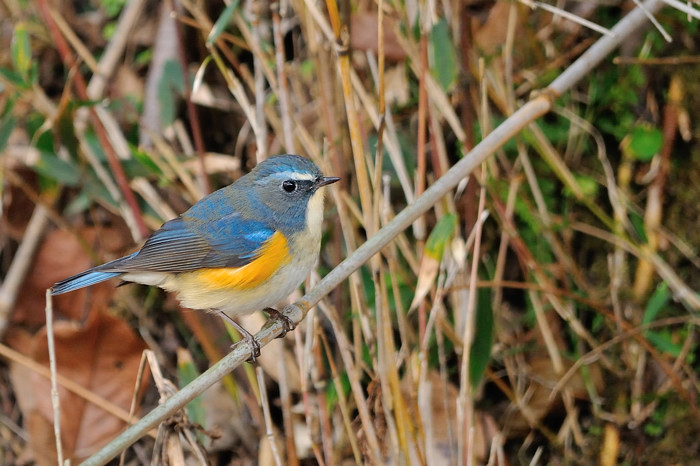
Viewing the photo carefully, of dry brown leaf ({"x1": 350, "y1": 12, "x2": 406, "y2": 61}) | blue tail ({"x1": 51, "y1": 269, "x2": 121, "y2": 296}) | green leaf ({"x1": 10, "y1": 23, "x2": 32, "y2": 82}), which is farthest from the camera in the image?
dry brown leaf ({"x1": 350, "y1": 12, "x2": 406, "y2": 61})

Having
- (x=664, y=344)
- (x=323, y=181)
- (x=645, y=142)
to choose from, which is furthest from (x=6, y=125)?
(x=664, y=344)

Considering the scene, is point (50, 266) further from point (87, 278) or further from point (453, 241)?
point (453, 241)

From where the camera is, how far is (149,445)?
4.39 meters

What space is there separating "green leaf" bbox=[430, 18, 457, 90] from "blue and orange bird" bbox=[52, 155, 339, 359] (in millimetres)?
806

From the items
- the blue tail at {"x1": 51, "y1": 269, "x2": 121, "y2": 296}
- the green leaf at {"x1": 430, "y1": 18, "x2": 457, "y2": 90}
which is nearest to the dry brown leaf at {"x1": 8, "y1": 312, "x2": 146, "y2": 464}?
the blue tail at {"x1": 51, "y1": 269, "x2": 121, "y2": 296}

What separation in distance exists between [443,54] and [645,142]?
1.42m

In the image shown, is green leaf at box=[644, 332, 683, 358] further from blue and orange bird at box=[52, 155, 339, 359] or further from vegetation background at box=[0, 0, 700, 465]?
blue and orange bird at box=[52, 155, 339, 359]

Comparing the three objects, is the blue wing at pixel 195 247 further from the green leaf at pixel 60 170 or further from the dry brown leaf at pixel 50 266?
the dry brown leaf at pixel 50 266

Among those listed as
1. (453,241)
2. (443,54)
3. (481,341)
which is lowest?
(481,341)

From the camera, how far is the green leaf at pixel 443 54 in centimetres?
349

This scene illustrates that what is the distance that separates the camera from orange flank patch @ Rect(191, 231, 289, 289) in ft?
9.86

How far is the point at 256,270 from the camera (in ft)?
9.88

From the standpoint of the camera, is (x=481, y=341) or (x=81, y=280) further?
(x=481, y=341)

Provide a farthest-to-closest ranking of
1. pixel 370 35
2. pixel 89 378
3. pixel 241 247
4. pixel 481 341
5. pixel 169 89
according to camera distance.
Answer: pixel 169 89 → pixel 89 378 → pixel 370 35 → pixel 481 341 → pixel 241 247
